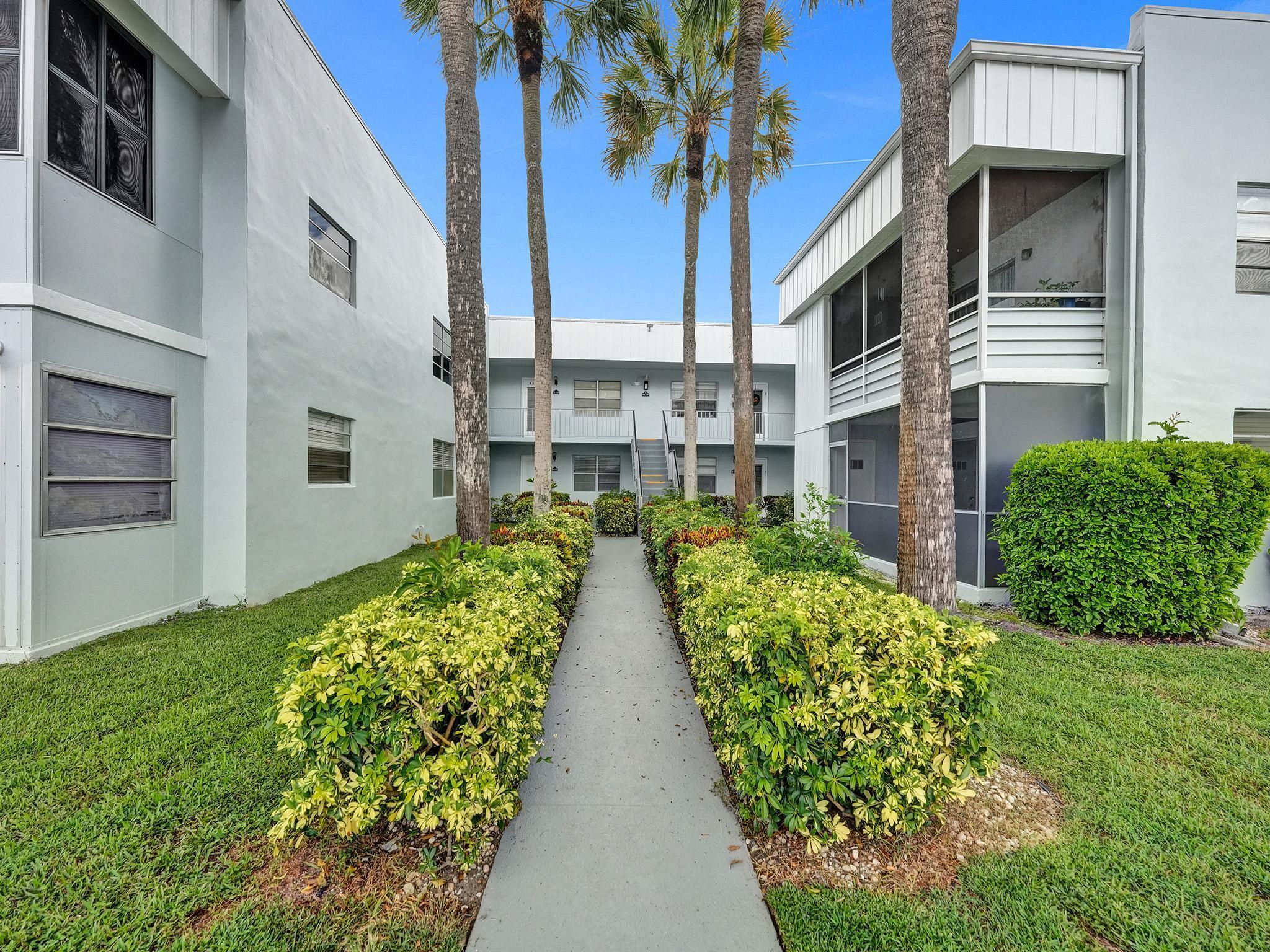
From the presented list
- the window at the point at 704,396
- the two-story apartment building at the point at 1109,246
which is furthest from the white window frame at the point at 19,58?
the window at the point at 704,396

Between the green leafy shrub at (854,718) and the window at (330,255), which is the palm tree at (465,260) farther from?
the window at (330,255)

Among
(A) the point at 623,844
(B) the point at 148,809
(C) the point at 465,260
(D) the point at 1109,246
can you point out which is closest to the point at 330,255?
(C) the point at 465,260

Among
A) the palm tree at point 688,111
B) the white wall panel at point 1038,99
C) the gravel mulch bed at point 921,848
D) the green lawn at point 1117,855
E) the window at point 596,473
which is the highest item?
the palm tree at point 688,111

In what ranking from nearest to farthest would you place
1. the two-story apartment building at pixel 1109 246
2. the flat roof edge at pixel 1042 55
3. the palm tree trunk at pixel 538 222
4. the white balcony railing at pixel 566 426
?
1. the flat roof edge at pixel 1042 55
2. the two-story apartment building at pixel 1109 246
3. the palm tree trunk at pixel 538 222
4. the white balcony railing at pixel 566 426

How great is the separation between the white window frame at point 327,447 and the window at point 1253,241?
40.8 feet

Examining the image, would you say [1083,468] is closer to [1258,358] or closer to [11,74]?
[1258,358]

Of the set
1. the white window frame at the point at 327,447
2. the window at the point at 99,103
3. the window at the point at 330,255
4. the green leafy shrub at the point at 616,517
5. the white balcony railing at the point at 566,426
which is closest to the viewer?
the window at the point at 99,103

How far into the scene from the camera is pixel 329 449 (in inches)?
322

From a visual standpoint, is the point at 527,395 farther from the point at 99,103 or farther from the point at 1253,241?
the point at 1253,241

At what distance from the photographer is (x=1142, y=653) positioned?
14.7 ft

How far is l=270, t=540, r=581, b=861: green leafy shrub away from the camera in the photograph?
6.52ft

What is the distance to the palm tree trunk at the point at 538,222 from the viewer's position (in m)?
8.09

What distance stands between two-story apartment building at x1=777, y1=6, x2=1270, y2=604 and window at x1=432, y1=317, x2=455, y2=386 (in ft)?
36.6

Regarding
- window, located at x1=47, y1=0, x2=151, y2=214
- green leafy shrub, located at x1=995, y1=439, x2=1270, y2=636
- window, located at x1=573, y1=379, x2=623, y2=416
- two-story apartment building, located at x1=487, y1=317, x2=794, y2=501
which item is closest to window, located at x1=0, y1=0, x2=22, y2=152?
window, located at x1=47, y1=0, x2=151, y2=214
